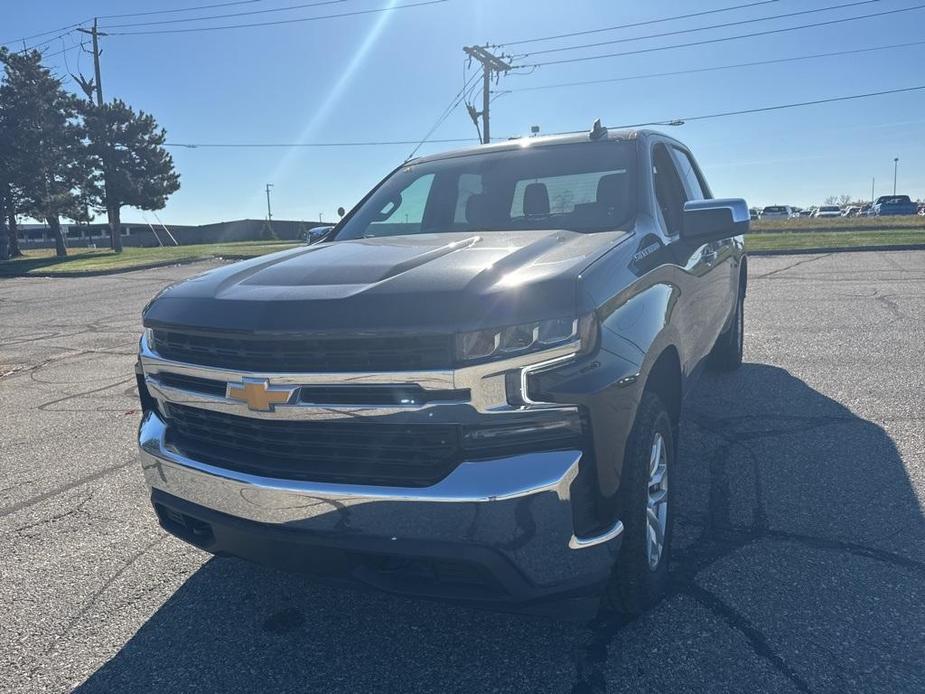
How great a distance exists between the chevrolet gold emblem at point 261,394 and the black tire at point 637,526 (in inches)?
43.7

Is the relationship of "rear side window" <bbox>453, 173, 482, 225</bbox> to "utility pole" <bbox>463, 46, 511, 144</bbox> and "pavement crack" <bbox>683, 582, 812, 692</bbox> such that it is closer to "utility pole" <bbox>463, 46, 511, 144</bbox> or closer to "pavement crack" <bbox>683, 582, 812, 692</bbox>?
"pavement crack" <bbox>683, 582, 812, 692</bbox>

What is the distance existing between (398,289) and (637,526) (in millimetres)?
1115

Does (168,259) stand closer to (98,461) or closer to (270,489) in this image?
(98,461)

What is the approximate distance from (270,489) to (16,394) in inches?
222

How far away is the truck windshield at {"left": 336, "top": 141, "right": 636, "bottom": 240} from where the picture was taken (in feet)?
11.3

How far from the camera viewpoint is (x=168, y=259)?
2842cm

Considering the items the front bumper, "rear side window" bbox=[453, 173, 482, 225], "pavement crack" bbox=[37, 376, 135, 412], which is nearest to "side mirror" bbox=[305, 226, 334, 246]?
"rear side window" bbox=[453, 173, 482, 225]

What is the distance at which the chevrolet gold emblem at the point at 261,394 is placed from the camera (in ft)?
7.35

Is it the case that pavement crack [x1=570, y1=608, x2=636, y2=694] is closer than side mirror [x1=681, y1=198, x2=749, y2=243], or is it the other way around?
pavement crack [x1=570, y1=608, x2=636, y2=694]

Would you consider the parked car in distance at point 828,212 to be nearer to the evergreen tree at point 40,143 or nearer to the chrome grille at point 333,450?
the evergreen tree at point 40,143

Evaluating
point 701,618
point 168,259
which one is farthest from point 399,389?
point 168,259

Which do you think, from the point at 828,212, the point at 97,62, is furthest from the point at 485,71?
the point at 828,212

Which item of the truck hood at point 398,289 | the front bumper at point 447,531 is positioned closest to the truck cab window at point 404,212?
the truck hood at point 398,289

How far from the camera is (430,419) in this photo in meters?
2.07
